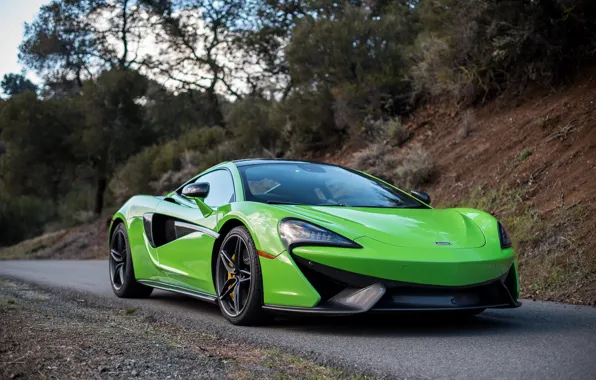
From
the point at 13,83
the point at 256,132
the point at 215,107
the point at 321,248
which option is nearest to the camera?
the point at 321,248

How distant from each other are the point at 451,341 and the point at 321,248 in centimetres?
104

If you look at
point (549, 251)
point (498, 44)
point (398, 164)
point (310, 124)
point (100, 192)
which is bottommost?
point (549, 251)

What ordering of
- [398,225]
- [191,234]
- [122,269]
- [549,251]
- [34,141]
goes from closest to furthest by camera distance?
1. [398,225]
2. [191,234]
3. [122,269]
4. [549,251]
5. [34,141]

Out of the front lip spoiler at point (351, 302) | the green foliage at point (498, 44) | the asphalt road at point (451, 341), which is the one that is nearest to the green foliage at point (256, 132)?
the green foliage at point (498, 44)

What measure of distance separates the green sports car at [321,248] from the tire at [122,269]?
826 mm

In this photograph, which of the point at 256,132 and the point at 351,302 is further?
the point at 256,132

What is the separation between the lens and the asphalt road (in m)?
4.17

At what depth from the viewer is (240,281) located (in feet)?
19.3

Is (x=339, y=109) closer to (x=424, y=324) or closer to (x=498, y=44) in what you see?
(x=498, y=44)

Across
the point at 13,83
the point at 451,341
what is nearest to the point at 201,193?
the point at 451,341

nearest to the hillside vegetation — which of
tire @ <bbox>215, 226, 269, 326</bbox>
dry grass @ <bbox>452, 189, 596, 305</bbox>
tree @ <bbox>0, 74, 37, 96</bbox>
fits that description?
dry grass @ <bbox>452, 189, 596, 305</bbox>

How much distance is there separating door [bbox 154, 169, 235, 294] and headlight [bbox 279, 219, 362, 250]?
907 mm

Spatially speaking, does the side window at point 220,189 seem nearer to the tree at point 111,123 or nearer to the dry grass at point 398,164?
the dry grass at point 398,164

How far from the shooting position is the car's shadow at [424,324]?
18.0ft
